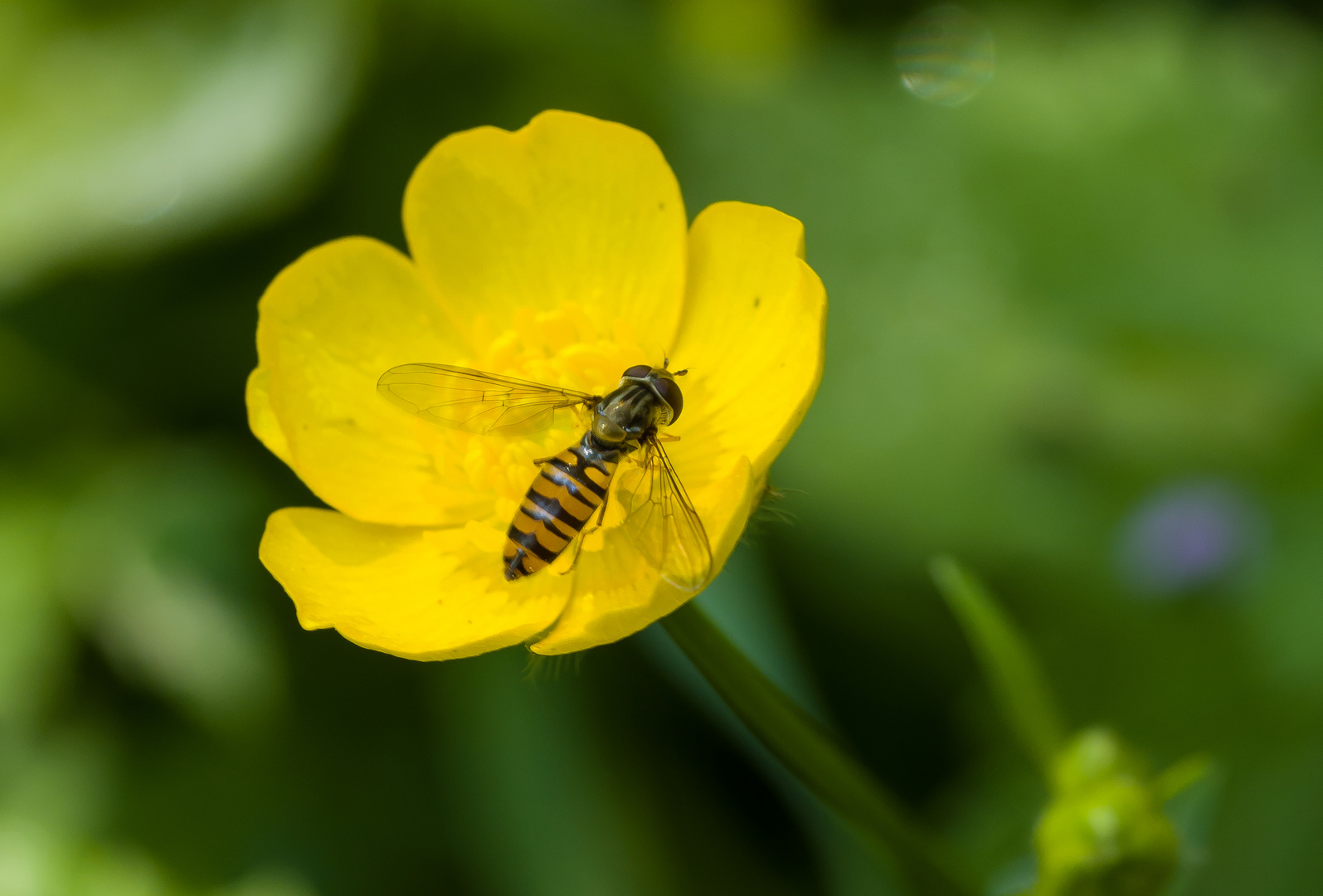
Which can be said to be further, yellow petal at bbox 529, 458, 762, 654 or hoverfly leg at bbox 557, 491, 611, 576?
hoverfly leg at bbox 557, 491, 611, 576

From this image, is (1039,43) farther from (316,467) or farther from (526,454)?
(316,467)

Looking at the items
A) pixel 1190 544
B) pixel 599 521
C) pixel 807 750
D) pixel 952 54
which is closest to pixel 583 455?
pixel 599 521

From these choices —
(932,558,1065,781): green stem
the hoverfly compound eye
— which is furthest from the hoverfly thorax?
(932,558,1065,781): green stem

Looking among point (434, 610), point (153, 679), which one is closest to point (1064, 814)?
point (434, 610)

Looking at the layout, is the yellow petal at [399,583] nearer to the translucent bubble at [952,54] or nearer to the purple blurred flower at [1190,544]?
the purple blurred flower at [1190,544]

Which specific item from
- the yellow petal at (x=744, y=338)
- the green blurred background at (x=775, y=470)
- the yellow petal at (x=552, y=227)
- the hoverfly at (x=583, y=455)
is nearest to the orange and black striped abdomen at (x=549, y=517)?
Result: the hoverfly at (x=583, y=455)

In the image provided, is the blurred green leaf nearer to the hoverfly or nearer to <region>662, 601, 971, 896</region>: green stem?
the hoverfly
